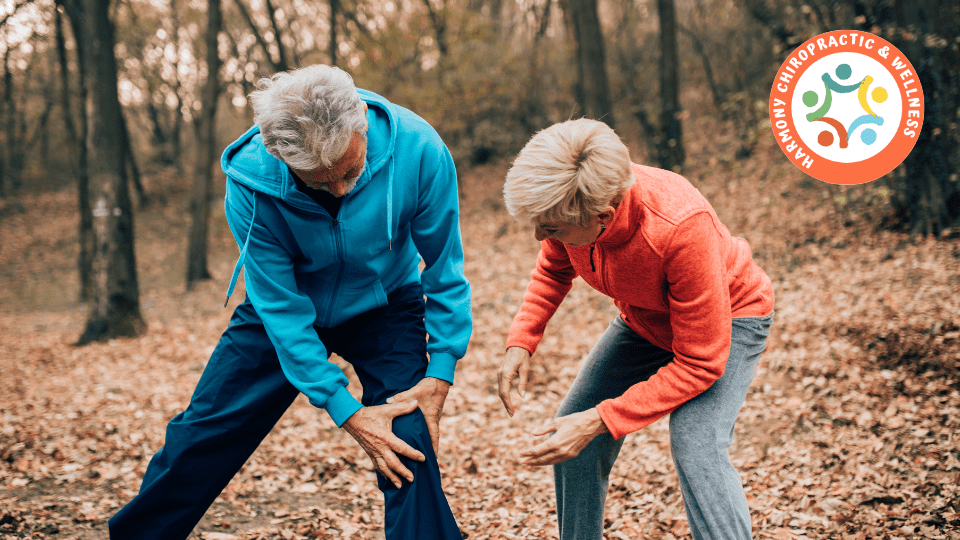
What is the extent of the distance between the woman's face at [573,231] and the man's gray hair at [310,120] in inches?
27.8

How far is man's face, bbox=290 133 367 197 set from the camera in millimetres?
2076

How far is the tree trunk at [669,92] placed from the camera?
11.7m

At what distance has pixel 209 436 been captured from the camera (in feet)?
7.93

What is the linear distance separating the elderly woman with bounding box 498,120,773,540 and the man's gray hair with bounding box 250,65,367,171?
0.57m

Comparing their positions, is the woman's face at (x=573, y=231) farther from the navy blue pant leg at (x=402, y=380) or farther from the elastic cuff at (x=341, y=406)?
the elastic cuff at (x=341, y=406)

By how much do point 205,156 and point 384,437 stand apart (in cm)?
1345

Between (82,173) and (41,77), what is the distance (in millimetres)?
18564

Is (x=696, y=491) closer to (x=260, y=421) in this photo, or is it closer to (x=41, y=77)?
(x=260, y=421)

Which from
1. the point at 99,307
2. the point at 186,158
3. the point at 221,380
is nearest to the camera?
the point at 221,380

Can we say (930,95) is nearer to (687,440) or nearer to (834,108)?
(834,108)

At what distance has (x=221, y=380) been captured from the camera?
2430mm

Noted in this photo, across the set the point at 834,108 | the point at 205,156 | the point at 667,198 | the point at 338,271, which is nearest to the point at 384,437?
the point at 338,271

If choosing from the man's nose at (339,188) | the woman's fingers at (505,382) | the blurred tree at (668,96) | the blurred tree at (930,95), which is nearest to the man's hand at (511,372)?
the woman's fingers at (505,382)

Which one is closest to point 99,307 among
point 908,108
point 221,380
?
point 221,380
